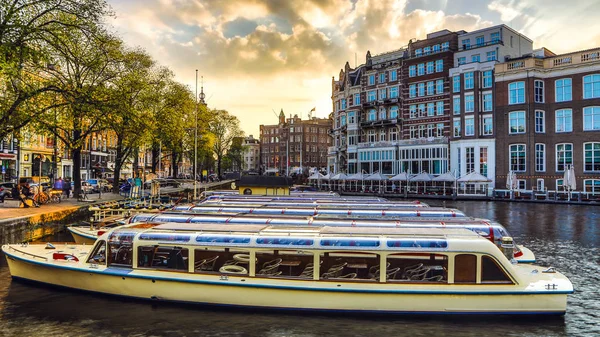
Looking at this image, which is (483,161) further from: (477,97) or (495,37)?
(495,37)

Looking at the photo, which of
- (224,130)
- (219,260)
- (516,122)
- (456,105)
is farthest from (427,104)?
(219,260)

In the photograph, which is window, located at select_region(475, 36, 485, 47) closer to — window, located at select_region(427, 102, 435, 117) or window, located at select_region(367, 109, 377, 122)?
window, located at select_region(427, 102, 435, 117)

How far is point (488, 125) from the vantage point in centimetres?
5991

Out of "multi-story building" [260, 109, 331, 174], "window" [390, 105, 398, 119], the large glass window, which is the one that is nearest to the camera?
the large glass window

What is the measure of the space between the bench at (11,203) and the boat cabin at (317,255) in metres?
20.5

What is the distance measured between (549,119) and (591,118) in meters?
4.62

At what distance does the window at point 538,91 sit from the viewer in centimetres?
5562

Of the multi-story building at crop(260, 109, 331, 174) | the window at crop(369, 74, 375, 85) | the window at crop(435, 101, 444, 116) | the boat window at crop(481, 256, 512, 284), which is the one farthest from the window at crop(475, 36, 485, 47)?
the multi-story building at crop(260, 109, 331, 174)

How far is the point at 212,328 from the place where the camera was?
11.9 metres

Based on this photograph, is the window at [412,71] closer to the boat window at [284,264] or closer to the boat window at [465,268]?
the boat window at [465,268]

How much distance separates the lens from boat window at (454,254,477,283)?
1254 centimetres

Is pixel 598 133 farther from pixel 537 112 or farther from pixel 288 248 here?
pixel 288 248

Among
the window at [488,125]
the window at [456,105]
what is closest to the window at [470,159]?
the window at [488,125]

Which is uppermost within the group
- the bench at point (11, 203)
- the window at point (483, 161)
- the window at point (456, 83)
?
the window at point (456, 83)
